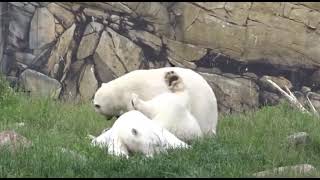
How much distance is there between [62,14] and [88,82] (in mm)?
1490

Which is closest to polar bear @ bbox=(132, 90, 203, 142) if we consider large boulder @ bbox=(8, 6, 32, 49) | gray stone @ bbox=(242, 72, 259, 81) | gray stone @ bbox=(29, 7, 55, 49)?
gray stone @ bbox=(242, 72, 259, 81)

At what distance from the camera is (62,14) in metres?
15.0

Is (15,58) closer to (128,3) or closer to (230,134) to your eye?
(128,3)

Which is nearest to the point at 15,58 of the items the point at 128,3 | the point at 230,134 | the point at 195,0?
the point at 128,3

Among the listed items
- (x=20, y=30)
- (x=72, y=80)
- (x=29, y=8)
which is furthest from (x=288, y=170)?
(x=29, y=8)

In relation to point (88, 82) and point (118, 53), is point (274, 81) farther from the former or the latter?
point (88, 82)

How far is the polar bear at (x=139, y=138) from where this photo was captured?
677 cm

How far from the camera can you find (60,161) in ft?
20.4

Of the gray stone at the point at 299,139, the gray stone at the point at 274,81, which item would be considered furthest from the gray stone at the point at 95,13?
the gray stone at the point at 299,139

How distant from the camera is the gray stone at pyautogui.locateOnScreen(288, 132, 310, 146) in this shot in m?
7.64

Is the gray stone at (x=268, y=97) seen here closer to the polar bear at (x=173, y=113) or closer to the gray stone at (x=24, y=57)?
→ the gray stone at (x=24, y=57)

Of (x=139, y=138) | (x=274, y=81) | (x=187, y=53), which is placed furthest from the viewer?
(x=187, y=53)

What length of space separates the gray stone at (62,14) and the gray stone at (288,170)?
9.27 metres

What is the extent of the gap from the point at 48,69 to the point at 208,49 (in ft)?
10.3
